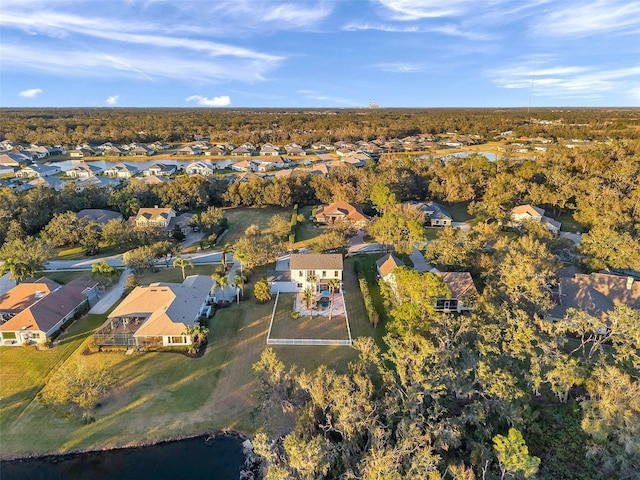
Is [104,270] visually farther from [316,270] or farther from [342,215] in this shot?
[342,215]

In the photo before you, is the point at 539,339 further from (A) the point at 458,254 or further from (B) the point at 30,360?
(B) the point at 30,360

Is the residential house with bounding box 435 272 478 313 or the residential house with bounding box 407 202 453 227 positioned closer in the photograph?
the residential house with bounding box 435 272 478 313

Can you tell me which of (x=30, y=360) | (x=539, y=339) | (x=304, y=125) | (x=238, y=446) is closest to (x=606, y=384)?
(x=539, y=339)

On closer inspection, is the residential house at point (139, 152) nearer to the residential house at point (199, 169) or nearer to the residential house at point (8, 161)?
the residential house at point (8, 161)

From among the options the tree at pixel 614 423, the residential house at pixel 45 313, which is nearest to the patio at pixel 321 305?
the tree at pixel 614 423

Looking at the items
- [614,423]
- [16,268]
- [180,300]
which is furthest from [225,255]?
[614,423]

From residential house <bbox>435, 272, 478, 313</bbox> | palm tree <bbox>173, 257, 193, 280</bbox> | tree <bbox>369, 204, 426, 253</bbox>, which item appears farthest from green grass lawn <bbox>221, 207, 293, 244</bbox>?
residential house <bbox>435, 272, 478, 313</bbox>

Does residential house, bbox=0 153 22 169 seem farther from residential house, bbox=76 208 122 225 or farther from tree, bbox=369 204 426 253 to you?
tree, bbox=369 204 426 253
